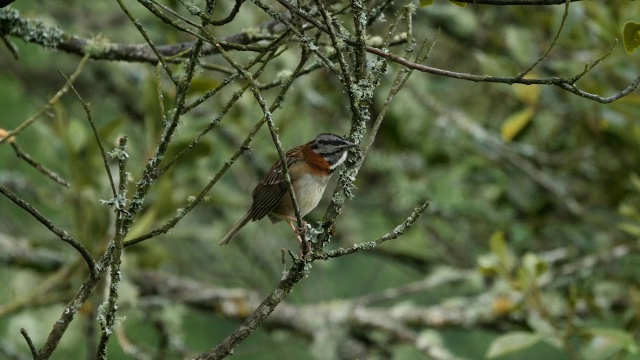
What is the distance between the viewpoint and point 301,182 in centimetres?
346

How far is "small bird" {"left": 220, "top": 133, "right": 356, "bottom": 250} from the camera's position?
3.39 meters

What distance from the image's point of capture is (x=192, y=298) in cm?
445

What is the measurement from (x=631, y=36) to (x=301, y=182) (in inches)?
58.4

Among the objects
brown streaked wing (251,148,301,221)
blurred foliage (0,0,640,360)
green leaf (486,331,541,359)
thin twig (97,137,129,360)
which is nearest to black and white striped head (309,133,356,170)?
brown streaked wing (251,148,301,221)

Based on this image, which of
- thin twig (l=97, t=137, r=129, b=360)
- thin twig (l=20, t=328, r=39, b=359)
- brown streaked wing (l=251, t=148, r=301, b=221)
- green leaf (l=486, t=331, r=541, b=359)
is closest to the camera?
thin twig (l=20, t=328, r=39, b=359)

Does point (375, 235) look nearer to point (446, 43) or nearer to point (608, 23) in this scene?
point (446, 43)

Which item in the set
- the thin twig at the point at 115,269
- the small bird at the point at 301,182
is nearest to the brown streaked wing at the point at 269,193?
the small bird at the point at 301,182

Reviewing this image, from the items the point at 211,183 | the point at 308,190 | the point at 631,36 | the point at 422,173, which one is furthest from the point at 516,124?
the point at 211,183

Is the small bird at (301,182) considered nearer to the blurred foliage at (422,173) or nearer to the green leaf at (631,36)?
the blurred foliage at (422,173)

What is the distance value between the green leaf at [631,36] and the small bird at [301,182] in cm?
120

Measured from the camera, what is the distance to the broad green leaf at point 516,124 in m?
4.52

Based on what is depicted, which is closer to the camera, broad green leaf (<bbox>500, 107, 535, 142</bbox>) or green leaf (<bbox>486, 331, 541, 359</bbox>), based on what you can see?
green leaf (<bbox>486, 331, 541, 359</bbox>)

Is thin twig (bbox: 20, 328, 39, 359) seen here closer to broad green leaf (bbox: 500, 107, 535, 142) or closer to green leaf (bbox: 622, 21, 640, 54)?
green leaf (bbox: 622, 21, 640, 54)

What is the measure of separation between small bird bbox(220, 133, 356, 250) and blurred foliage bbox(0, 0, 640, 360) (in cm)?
38
